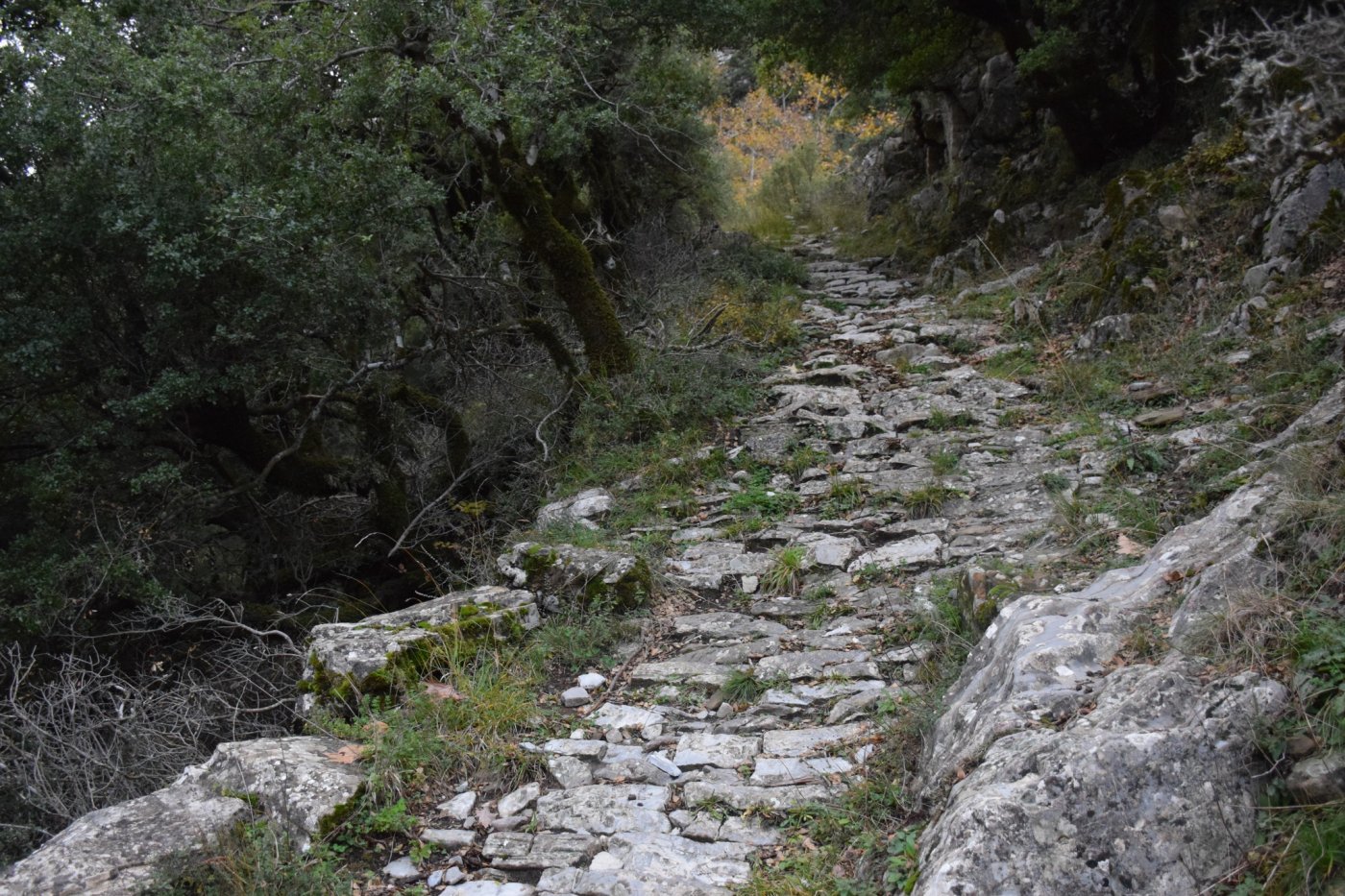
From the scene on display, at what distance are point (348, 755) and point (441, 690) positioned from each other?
1.93ft

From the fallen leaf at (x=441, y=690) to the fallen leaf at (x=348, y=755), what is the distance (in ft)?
1.38

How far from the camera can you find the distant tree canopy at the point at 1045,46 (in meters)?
9.86

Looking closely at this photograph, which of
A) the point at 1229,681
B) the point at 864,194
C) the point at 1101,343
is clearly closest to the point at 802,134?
the point at 864,194

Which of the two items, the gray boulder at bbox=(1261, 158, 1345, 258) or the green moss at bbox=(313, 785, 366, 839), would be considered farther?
the gray boulder at bbox=(1261, 158, 1345, 258)

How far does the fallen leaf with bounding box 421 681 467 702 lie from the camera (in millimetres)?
4203

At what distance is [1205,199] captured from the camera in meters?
7.98

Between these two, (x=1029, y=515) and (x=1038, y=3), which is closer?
(x=1029, y=515)

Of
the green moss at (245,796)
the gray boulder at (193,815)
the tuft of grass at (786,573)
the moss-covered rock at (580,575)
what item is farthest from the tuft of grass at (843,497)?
the green moss at (245,796)

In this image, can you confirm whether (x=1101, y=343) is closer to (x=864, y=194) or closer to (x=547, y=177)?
(x=547, y=177)

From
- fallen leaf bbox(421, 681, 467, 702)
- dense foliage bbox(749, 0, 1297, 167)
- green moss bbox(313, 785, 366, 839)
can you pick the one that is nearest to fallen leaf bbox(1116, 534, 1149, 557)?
fallen leaf bbox(421, 681, 467, 702)

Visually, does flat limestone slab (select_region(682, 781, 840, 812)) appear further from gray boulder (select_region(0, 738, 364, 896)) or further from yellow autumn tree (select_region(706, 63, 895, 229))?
yellow autumn tree (select_region(706, 63, 895, 229))

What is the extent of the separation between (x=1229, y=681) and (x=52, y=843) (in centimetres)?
374

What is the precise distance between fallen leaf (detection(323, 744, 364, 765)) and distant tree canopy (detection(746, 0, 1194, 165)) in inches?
359

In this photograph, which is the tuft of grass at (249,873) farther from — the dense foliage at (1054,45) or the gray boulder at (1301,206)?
the dense foliage at (1054,45)
